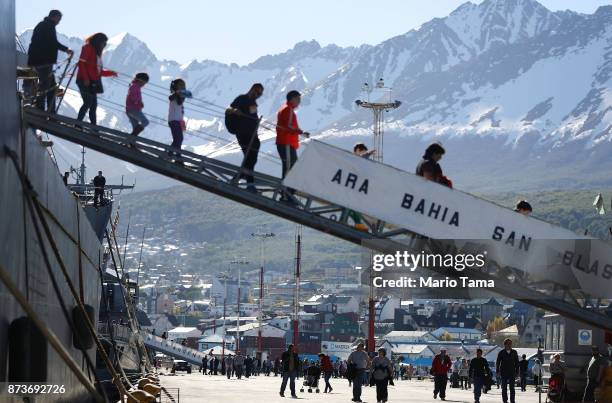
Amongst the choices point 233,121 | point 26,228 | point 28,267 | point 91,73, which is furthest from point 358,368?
point 26,228

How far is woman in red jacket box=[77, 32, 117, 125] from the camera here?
58.9 feet

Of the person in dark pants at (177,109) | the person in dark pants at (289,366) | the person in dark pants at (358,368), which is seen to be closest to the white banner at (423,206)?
the person in dark pants at (177,109)

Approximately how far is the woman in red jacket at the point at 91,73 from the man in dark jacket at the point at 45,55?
2.13 feet

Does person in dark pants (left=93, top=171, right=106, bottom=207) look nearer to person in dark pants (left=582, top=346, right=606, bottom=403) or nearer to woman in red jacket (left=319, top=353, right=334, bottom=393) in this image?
person in dark pants (left=582, top=346, right=606, bottom=403)

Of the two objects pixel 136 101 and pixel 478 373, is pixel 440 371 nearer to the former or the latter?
pixel 478 373

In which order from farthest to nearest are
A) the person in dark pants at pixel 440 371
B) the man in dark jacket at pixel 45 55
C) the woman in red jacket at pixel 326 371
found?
1. the woman in red jacket at pixel 326 371
2. the person in dark pants at pixel 440 371
3. the man in dark jacket at pixel 45 55

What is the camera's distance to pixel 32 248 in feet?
46.0

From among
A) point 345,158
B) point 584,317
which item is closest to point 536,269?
point 584,317

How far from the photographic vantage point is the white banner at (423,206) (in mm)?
18000

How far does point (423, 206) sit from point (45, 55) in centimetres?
525

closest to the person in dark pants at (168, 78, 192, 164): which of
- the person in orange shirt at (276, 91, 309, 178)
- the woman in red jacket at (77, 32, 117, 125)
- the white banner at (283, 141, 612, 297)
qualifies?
the woman in red jacket at (77, 32, 117, 125)

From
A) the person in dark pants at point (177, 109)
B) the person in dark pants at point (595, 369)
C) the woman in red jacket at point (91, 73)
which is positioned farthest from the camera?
the person in dark pants at point (595, 369)

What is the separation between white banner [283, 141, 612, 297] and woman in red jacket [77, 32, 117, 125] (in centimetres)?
274

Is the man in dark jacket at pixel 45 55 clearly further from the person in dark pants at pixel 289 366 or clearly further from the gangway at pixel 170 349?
the gangway at pixel 170 349
